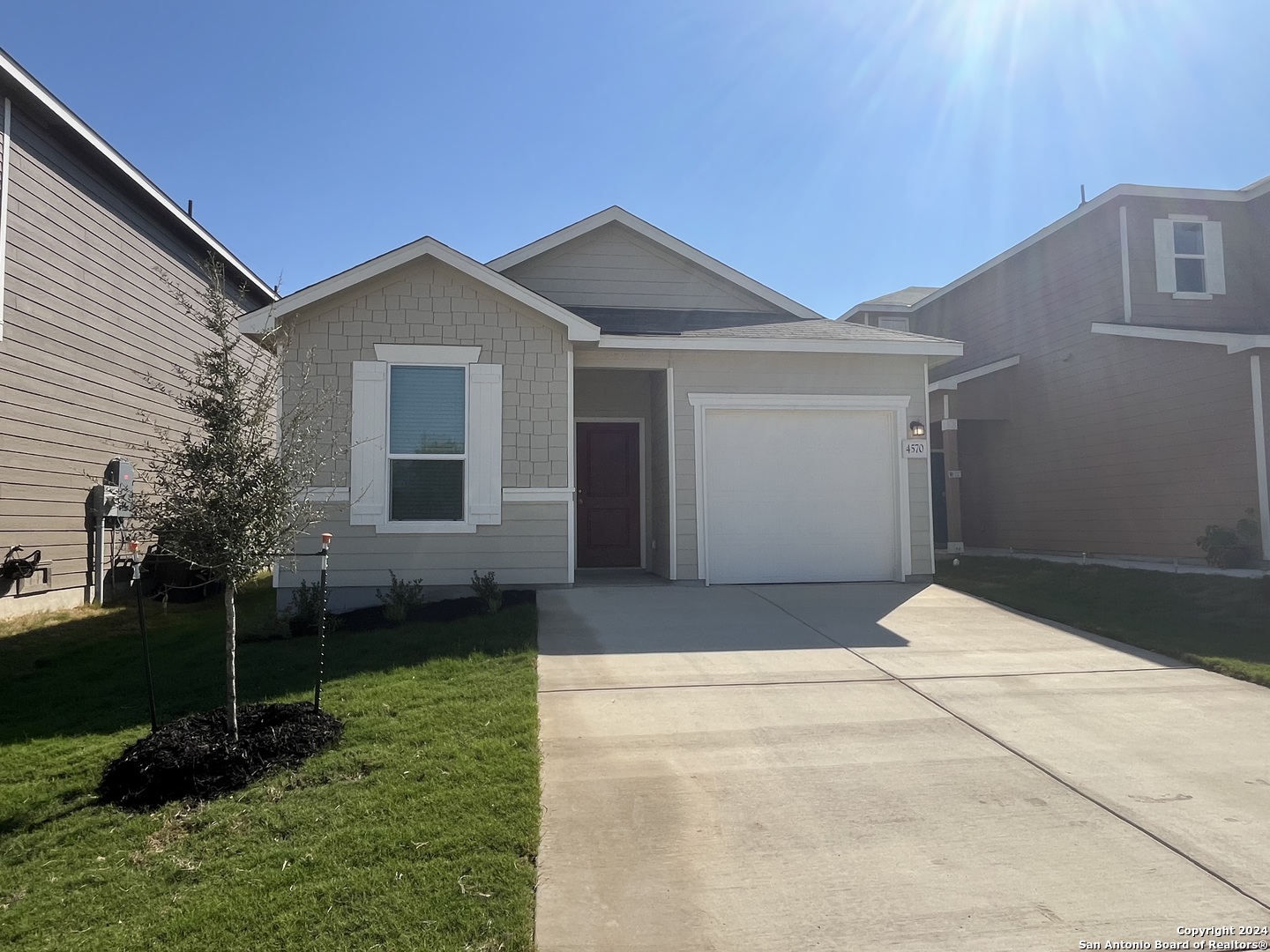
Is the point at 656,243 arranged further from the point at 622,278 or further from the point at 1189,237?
the point at 1189,237

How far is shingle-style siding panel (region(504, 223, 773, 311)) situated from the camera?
11.2 meters

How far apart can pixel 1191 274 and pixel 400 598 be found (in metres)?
14.0

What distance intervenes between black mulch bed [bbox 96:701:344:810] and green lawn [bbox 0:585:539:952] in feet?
0.34

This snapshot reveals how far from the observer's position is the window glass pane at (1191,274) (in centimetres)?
1353

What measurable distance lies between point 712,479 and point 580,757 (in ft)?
18.8

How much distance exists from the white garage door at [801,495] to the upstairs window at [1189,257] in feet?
24.0

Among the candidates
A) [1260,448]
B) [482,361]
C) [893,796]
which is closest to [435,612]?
[482,361]

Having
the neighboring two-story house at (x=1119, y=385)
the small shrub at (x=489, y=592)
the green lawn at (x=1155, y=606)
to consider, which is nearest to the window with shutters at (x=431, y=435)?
the small shrub at (x=489, y=592)

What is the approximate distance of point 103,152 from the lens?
940 cm

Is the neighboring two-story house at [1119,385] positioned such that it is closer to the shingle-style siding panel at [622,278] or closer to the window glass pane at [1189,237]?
the window glass pane at [1189,237]

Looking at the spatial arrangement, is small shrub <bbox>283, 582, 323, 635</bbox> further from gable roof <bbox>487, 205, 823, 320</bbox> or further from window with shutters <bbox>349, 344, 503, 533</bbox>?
gable roof <bbox>487, 205, 823, 320</bbox>

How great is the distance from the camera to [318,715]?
4.52m

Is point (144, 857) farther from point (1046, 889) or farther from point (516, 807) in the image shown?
point (1046, 889)

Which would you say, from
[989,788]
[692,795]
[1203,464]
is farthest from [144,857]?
[1203,464]
